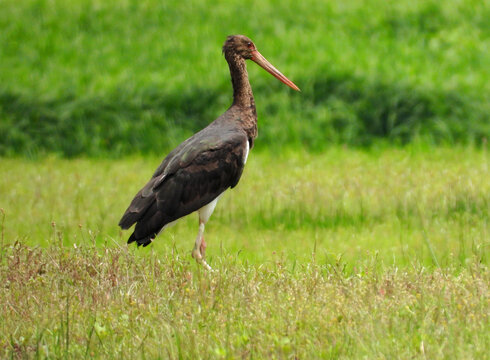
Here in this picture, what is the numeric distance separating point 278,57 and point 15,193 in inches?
212

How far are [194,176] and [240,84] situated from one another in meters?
0.98

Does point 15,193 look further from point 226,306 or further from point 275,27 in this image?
point 275,27

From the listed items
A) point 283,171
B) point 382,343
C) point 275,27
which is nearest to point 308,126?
point 283,171

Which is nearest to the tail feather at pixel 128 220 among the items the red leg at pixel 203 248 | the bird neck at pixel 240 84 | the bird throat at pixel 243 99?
the red leg at pixel 203 248

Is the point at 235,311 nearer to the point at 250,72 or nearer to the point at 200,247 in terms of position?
the point at 200,247

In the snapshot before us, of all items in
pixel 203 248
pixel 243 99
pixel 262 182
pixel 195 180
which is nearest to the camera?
pixel 195 180

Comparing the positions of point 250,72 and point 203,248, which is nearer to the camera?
point 203,248

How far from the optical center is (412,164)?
10812mm

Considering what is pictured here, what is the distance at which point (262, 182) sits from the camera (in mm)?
10047

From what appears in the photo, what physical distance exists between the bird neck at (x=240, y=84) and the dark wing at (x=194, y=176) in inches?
15.0

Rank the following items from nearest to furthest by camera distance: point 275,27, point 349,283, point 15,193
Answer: point 349,283 < point 15,193 < point 275,27

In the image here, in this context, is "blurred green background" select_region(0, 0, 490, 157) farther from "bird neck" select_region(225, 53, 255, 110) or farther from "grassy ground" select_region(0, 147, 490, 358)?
"bird neck" select_region(225, 53, 255, 110)

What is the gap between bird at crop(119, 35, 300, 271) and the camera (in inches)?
272

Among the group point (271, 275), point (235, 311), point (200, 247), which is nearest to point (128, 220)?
point (200, 247)
